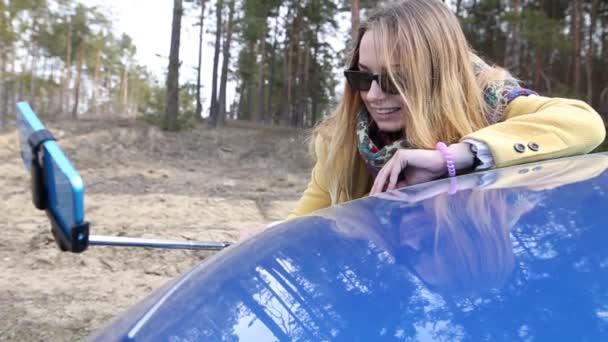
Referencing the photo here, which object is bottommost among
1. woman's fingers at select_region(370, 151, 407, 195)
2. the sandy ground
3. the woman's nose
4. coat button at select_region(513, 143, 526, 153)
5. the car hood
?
the sandy ground

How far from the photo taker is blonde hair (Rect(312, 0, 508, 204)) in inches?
53.9

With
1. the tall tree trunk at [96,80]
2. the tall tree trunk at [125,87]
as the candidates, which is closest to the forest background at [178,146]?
the tall tree trunk at [96,80]

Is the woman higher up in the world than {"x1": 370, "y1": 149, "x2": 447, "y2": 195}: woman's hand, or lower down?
higher up

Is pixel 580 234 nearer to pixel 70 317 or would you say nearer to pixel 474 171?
pixel 474 171

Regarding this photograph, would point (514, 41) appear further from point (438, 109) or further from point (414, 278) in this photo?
point (414, 278)

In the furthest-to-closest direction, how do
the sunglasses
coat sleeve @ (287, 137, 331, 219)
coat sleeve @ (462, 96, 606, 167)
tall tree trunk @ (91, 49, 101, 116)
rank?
tall tree trunk @ (91, 49, 101, 116)
coat sleeve @ (287, 137, 331, 219)
the sunglasses
coat sleeve @ (462, 96, 606, 167)

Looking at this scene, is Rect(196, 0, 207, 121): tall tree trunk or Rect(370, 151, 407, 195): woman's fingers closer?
Rect(370, 151, 407, 195): woman's fingers

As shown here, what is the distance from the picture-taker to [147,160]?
1196cm

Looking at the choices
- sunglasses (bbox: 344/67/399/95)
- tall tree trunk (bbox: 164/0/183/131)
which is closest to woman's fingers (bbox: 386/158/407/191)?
sunglasses (bbox: 344/67/399/95)

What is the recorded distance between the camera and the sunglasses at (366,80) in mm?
1415

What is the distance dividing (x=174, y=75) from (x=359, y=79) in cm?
1485

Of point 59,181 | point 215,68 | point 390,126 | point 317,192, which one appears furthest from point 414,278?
point 215,68

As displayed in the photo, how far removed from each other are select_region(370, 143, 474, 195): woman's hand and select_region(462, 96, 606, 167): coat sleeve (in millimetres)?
45

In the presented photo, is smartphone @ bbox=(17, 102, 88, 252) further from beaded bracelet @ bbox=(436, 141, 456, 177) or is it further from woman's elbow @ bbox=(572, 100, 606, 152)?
woman's elbow @ bbox=(572, 100, 606, 152)
